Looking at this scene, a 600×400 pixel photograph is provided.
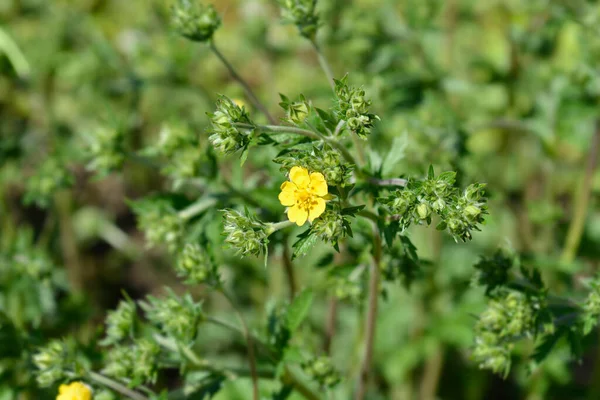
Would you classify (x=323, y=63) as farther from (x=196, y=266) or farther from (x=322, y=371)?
(x=322, y=371)

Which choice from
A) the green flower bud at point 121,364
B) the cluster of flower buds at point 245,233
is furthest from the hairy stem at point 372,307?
the green flower bud at point 121,364

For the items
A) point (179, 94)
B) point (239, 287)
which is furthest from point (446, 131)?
point (179, 94)

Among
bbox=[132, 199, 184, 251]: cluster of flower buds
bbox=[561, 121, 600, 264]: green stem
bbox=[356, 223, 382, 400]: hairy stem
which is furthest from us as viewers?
bbox=[561, 121, 600, 264]: green stem

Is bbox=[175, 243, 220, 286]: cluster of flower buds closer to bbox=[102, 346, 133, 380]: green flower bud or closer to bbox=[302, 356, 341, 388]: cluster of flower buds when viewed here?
bbox=[102, 346, 133, 380]: green flower bud

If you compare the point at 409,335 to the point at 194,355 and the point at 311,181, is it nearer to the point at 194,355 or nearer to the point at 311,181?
the point at 194,355

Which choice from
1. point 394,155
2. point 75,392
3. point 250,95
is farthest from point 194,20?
point 75,392

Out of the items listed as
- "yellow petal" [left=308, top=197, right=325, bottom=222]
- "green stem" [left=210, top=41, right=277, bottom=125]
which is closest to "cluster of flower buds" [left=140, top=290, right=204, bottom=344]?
"yellow petal" [left=308, top=197, right=325, bottom=222]
